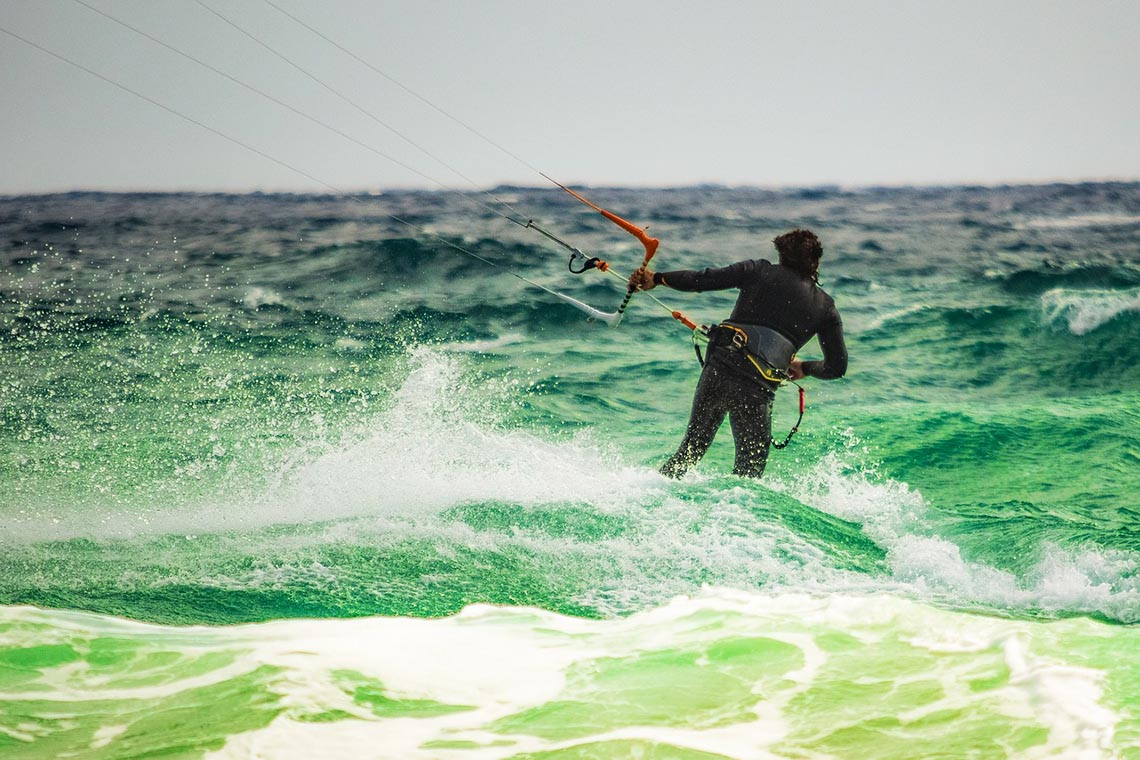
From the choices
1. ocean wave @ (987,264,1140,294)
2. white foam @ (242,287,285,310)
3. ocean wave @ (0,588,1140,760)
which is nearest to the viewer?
ocean wave @ (0,588,1140,760)

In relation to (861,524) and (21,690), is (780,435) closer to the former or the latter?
(861,524)

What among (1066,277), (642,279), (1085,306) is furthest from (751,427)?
(1066,277)

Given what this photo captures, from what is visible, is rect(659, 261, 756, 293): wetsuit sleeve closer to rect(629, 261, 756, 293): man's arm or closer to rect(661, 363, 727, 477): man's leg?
rect(629, 261, 756, 293): man's arm

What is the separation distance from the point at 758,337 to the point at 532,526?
1.48m

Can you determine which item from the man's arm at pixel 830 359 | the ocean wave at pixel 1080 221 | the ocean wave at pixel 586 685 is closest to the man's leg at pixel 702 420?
the man's arm at pixel 830 359

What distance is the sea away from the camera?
3.33 meters

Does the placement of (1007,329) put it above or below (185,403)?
above

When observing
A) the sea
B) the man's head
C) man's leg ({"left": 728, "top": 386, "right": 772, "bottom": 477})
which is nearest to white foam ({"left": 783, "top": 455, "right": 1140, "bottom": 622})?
the sea

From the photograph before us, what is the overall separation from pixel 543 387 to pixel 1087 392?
5476mm

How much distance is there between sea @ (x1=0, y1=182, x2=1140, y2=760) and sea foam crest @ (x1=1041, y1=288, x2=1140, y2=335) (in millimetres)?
60

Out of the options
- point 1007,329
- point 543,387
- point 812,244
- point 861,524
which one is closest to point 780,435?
point 543,387

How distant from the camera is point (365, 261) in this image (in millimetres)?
13562

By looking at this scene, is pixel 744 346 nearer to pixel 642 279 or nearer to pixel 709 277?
pixel 709 277

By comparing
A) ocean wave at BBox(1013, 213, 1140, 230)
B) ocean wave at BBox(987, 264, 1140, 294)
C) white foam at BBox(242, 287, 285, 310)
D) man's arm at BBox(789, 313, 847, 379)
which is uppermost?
ocean wave at BBox(1013, 213, 1140, 230)
